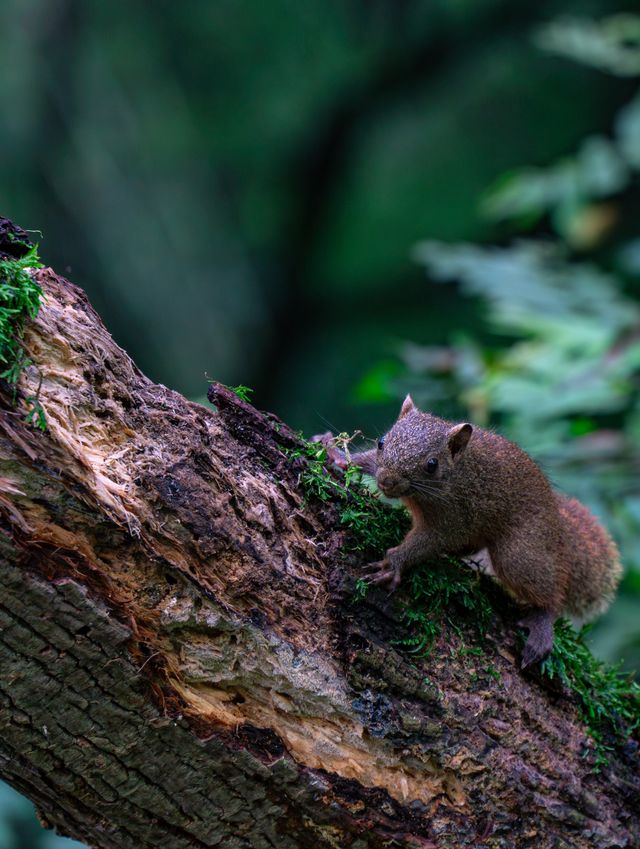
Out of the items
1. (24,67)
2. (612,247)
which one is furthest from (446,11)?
(24,67)

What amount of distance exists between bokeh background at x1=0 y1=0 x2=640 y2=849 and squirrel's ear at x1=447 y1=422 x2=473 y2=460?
680cm

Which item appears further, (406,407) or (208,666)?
(406,407)

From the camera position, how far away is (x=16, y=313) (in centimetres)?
212

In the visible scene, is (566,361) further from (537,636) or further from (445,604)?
A: (445,604)

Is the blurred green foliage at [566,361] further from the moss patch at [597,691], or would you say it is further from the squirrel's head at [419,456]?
the moss patch at [597,691]

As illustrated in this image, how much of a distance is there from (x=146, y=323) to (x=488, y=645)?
33.3 feet

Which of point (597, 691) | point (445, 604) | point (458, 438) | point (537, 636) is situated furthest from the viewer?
point (458, 438)

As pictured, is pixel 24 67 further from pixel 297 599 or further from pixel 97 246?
pixel 297 599

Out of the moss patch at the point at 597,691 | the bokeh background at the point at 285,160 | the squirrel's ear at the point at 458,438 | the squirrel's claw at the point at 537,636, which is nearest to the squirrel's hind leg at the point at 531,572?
the squirrel's claw at the point at 537,636

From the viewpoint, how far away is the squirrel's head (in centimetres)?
353

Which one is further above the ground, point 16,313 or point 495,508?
point 495,508

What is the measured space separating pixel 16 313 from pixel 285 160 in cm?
1127

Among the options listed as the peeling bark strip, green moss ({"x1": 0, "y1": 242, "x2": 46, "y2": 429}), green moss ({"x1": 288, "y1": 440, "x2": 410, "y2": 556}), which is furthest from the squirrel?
green moss ({"x1": 0, "y1": 242, "x2": 46, "y2": 429})

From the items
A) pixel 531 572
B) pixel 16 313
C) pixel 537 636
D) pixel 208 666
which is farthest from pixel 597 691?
pixel 16 313
